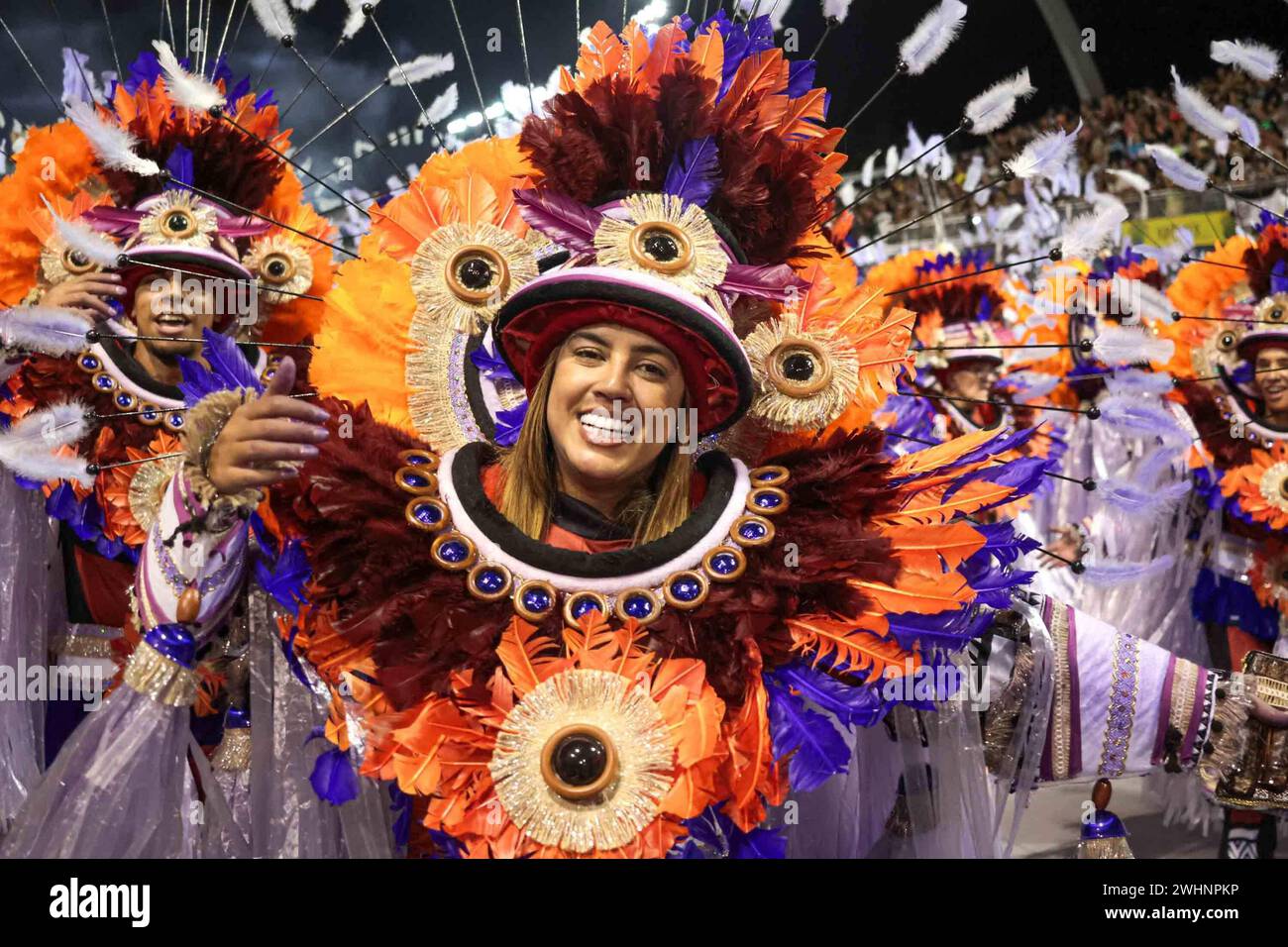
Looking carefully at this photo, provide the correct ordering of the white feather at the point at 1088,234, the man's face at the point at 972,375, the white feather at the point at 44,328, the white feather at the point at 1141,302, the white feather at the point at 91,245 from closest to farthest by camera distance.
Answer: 1. the white feather at the point at 44,328
2. the white feather at the point at 1088,234
3. the white feather at the point at 91,245
4. the white feather at the point at 1141,302
5. the man's face at the point at 972,375

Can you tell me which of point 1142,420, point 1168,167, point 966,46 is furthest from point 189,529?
point 966,46

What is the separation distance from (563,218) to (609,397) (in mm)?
359

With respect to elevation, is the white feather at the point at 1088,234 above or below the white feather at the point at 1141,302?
below

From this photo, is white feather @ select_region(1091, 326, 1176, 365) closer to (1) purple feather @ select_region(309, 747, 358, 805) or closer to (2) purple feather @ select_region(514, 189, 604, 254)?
(2) purple feather @ select_region(514, 189, 604, 254)

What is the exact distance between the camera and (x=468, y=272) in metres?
2.53

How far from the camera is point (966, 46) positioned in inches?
501

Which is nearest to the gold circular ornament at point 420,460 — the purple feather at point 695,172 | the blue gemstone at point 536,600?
the blue gemstone at point 536,600

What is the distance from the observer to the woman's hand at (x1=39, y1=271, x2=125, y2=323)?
368cm

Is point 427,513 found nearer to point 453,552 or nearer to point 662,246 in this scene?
point 453,552

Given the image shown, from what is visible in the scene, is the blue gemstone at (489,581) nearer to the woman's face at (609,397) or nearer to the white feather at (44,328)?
the woman's face at (609,397)

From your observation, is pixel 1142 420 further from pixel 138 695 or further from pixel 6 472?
pixel 6 472

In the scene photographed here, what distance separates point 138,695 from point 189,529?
37cm

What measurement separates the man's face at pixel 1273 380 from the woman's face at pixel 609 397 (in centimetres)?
355

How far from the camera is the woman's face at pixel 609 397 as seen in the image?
7.42 feet
